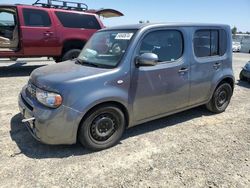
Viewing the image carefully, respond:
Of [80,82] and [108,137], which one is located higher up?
[80,82]

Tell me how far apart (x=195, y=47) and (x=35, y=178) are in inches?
128

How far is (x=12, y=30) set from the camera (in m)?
9.08

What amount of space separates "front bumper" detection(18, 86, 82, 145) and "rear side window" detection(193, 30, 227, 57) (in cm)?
250

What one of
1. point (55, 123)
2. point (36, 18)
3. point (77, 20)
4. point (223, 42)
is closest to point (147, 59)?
point (55, 123)

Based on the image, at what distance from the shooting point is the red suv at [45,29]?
8.16 meters

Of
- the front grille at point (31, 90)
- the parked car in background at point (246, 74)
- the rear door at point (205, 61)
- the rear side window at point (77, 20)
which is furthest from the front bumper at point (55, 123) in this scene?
the parked car in background at point (246, 74)

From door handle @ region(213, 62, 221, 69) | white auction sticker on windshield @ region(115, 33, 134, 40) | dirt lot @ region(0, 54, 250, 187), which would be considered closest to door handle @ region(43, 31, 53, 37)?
dirt lot @ region(0, 54, 250, 187)

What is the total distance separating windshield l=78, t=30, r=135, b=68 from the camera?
381 cm

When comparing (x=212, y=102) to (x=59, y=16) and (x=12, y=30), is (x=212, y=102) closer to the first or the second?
(x=59, y=16)

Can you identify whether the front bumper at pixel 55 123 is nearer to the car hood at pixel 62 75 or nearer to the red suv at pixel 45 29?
the car hood at pixel 62 75

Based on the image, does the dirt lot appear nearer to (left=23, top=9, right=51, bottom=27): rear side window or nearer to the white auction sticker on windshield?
the white auction sticker on windshield

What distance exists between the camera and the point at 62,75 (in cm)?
352

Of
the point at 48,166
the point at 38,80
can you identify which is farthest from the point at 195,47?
the point at 48,166

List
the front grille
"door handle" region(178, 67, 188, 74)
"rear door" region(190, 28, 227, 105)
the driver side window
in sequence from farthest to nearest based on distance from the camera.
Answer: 1. "rear door" region(190, 28, 227, 105)
2. "door handle" region(178, 67, 188, 74)
3. the driver side window
4. the front grille
